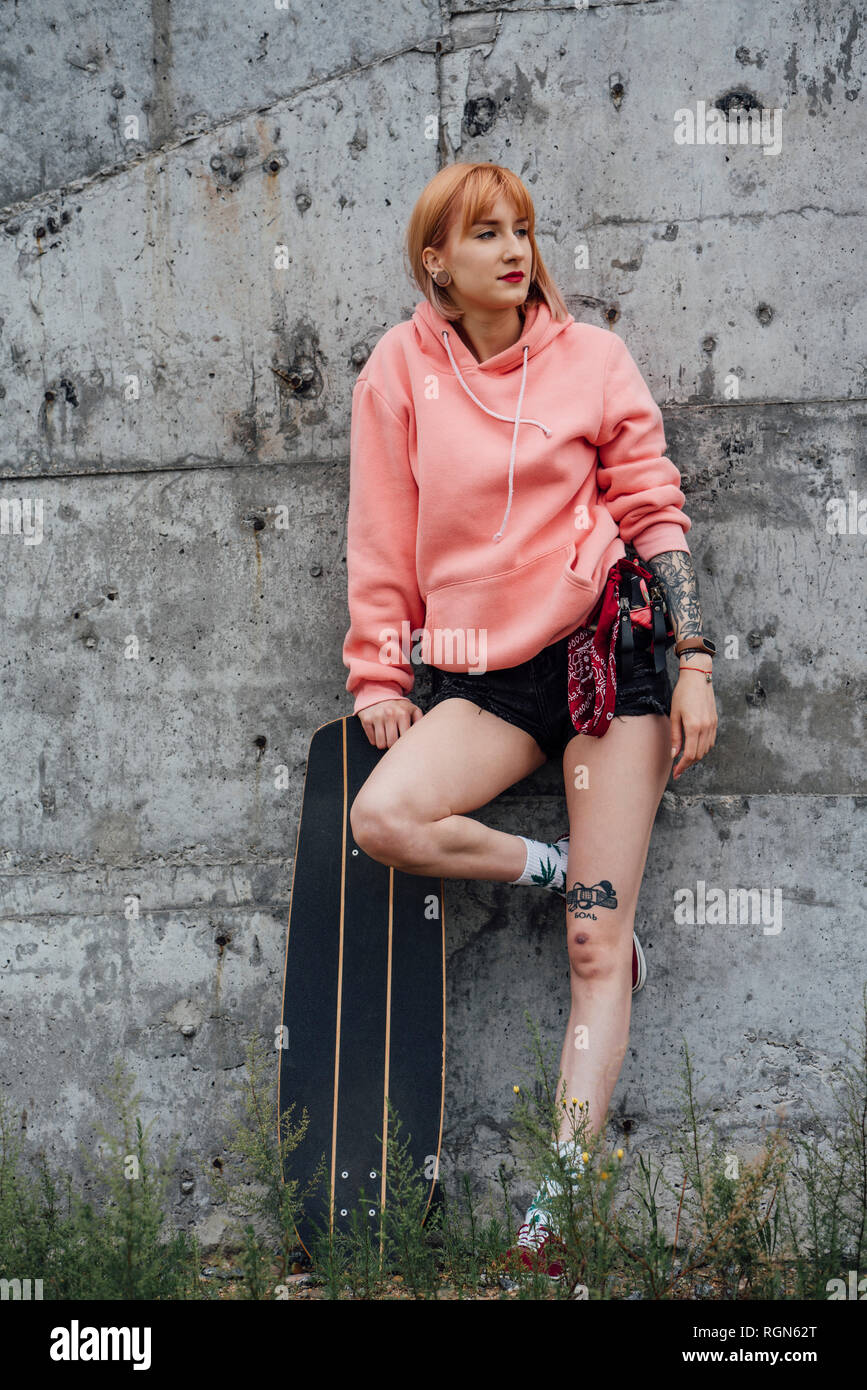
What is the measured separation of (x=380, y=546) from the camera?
2.95 m

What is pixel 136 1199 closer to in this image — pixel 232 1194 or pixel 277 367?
pixel 232 1194

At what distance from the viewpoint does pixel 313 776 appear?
3.08 meters

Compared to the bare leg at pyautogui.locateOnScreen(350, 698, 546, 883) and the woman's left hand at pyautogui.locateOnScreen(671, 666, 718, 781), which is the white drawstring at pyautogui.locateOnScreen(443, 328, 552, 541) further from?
the woman's left hand at pyautogui.locateOnScreen(671, 666, 718, 781)

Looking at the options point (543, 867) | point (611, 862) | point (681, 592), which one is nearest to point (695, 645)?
point (681, 592)

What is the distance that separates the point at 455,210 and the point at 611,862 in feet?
5.57

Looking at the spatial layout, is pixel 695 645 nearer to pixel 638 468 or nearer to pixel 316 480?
pixel 638 468

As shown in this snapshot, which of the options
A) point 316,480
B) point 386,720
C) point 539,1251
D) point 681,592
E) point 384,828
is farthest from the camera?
point 316,480

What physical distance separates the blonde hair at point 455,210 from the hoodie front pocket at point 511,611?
A: 72 centimetres

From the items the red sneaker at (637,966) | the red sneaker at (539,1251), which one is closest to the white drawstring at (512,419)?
the red sneaker at (637,966)

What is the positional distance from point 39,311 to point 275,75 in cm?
101

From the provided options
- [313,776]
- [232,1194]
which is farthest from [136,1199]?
[313,776]

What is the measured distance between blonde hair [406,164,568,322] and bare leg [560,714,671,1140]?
1.16 metres

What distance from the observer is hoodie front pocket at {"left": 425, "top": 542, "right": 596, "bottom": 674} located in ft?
9.07

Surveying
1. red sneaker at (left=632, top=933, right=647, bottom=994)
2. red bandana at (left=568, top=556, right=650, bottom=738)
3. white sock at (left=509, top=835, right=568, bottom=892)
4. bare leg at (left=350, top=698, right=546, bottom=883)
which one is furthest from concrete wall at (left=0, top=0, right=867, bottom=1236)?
red bandana at (left=568, top=556, right=650, bottom=738)
